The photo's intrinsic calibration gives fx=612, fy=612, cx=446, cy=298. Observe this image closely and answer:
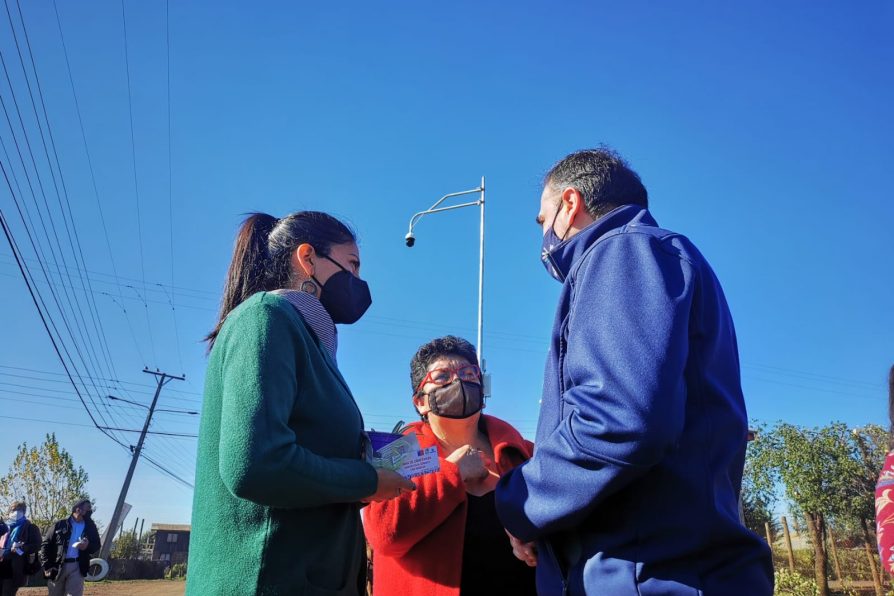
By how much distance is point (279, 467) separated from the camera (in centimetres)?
164

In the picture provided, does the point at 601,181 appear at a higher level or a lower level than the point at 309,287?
higher

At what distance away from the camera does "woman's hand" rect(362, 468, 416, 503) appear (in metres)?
1.95

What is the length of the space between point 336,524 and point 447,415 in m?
1.30

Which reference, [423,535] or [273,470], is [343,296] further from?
[423,535]

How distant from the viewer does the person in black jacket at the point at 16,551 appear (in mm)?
9977

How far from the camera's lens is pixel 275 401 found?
172 cm

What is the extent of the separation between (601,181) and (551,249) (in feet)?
0.97

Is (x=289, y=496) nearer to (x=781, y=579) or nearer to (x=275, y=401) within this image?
(x=275, y=401)

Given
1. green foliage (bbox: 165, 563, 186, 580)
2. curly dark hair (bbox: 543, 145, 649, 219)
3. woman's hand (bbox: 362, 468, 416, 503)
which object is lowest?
green foliage (bbox: 165, 563, 186, 580)

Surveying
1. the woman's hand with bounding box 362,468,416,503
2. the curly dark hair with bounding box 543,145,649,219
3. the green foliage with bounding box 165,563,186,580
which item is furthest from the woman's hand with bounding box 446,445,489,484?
the green foliage with bounding box 165,563,186,580

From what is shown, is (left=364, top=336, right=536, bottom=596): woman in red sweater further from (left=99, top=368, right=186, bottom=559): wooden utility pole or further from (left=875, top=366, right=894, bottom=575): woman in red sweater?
(left=99, top=368, right=186, bottom=559): wooden utility pole

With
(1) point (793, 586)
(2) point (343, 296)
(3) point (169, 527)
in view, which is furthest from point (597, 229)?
(3) point (169, 527)

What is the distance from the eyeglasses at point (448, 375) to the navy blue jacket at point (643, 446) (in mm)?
1500

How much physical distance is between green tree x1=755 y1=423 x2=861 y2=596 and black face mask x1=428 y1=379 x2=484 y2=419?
1574 cm
